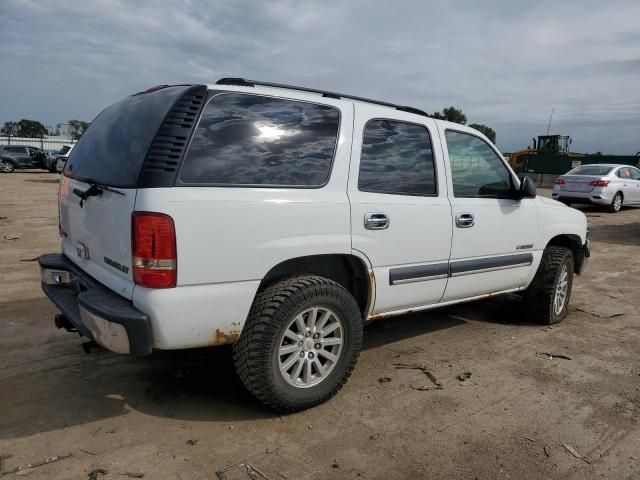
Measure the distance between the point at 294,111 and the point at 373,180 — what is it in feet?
2.24

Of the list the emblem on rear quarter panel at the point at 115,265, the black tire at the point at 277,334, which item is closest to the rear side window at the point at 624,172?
the black tire at the point at 277,334

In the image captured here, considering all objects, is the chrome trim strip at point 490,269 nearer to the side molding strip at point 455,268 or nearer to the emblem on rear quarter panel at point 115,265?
the side molding strip at point 455,268

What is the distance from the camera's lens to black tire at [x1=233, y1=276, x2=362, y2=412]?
2752mm

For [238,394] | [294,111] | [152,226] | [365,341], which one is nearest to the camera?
[152,226]

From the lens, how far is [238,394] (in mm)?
3240

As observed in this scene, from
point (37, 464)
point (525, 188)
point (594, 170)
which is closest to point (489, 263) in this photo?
point (525, 188)

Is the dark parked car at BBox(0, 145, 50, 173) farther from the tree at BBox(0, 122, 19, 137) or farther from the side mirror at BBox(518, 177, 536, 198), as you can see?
the tree at BBox(0, 122, 19, 137)

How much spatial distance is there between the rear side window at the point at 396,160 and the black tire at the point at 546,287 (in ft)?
5.64

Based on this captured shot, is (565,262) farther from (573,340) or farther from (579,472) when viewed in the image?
(579,472)

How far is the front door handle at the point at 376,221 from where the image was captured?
314 centimetres

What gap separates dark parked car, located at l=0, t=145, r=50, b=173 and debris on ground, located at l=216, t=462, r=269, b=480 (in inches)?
1164

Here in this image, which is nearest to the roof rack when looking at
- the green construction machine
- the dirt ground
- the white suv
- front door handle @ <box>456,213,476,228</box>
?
the white suv

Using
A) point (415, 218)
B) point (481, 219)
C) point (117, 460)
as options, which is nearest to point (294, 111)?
point (415, 218)

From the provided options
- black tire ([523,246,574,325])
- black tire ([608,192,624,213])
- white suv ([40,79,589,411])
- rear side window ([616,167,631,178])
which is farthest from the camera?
rear side window ([616,167,631,178])
